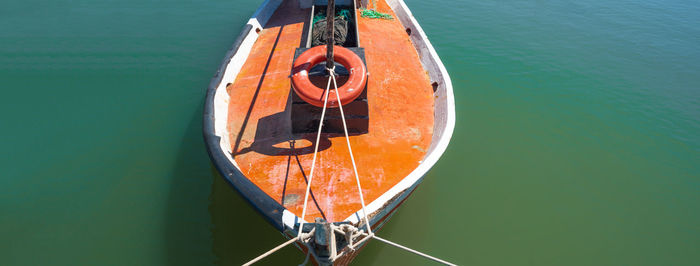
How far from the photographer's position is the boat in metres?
4.36

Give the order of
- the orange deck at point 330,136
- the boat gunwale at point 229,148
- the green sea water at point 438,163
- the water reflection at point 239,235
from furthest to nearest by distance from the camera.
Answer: the green sea water at point 438,163 < the water reflection at point 239,235 < the orange deck at point 330,136 < the boat gunwale at point 229,148

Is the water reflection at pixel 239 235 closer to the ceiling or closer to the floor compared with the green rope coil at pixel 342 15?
closer to the floor

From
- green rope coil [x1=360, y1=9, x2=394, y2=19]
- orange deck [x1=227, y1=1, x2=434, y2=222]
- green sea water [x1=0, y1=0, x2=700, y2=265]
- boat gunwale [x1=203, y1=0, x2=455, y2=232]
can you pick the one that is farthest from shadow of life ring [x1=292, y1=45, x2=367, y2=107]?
green rope coil [x1=360, y1=9, x2=394, y2=19]

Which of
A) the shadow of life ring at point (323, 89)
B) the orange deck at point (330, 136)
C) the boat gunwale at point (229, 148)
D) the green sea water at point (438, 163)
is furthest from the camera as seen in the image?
the green sea water at point (438, 163)

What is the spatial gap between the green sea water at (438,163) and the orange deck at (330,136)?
4.96ft

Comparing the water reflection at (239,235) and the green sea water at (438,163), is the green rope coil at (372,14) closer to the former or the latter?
the green sea water at (438,163)

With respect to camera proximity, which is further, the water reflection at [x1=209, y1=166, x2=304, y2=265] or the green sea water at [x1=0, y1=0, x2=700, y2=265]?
the green sea water at [x1=0, y1=0, x2=700, y2=265]

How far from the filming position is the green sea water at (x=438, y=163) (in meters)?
6.07

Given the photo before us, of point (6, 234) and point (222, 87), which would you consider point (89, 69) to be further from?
point (222, 87)

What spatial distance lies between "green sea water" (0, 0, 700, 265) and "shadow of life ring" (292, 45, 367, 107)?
105 inches

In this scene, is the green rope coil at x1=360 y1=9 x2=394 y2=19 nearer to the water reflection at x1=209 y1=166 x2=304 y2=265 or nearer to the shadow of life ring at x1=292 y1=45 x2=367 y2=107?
the shadow of life ring at x1=292 y1=45 x2=367 y2=107

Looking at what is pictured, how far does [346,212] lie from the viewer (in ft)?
14.9

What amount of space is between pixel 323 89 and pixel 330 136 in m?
0.85

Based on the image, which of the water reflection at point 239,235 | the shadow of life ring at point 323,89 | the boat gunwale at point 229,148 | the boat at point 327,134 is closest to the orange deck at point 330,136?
the boat at point 327,134
